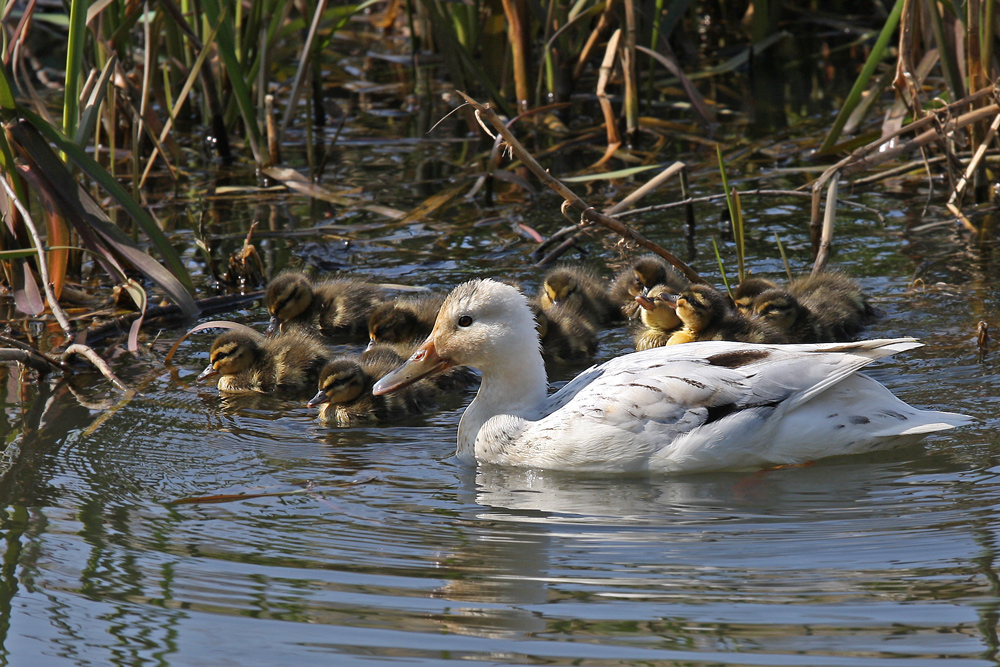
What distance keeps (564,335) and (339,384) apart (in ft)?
3.83

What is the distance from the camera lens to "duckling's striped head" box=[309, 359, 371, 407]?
4938 mm

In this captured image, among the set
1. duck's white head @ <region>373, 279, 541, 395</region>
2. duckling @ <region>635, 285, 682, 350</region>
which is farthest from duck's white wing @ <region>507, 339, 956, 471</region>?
duckling @ <region>635, 285, 682, 350</region>

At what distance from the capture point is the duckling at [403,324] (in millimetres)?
5680

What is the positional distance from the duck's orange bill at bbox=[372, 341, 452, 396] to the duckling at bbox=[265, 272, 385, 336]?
134 cm

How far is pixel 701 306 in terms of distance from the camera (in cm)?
530

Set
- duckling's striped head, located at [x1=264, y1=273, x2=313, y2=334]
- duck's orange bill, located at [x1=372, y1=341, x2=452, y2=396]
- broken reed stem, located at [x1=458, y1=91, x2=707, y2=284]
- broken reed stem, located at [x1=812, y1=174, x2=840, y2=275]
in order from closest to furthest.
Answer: duck's orange bill, located at [x1=372, y1=341, x2=452, y2=396] → broken reed stem, located at [x1=458, y1=91, x2=707, y2=284] → broken reed stem, located at [x1=812, y1=174, x2=840, y2=275] → duckling's striped head, located at [x1=264, y1=273, x2=313, y2=334]

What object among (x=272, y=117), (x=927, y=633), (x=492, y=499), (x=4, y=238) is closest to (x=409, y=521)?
(x=492, y=499)

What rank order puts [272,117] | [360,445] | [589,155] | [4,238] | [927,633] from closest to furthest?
1. [927,633]
2. [360,445]
3. [4,238]
4. [272,117]
5. [589,155]

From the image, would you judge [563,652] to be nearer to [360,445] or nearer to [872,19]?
[360,445]

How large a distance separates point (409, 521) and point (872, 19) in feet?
29.1

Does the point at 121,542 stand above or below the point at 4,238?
below

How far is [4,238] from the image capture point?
18.9 ft

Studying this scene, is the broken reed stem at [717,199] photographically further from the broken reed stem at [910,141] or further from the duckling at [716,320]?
the duckling at [716,320]

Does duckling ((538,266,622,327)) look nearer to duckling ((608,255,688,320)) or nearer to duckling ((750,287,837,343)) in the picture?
duckling ((608,255,688,320))
